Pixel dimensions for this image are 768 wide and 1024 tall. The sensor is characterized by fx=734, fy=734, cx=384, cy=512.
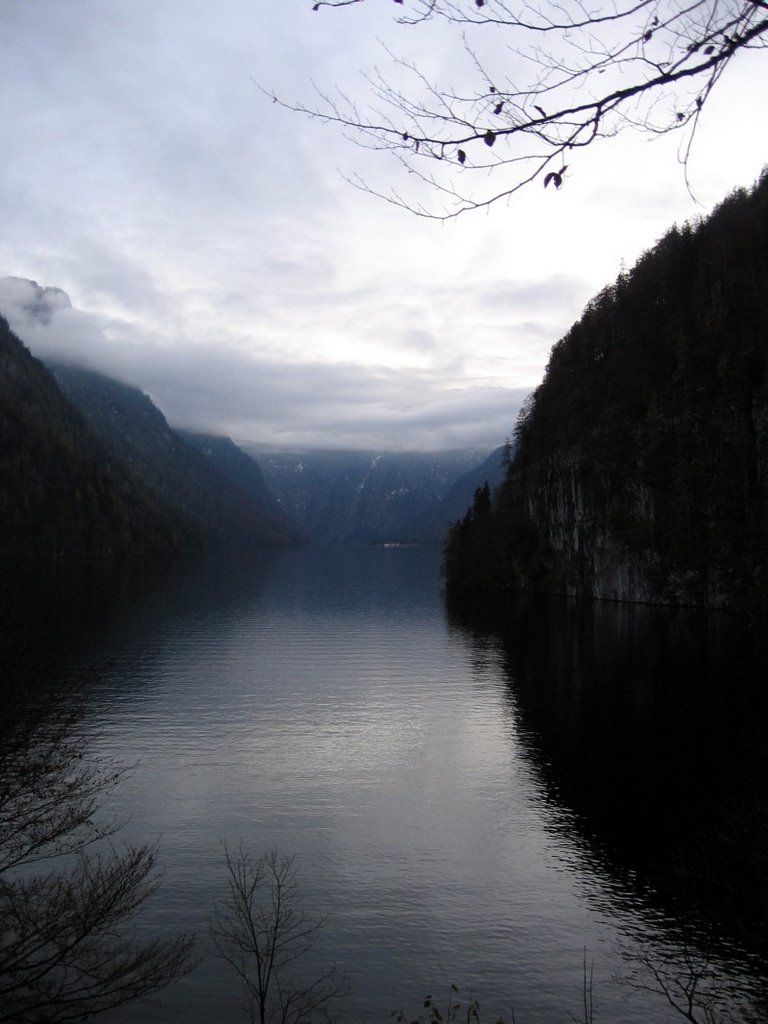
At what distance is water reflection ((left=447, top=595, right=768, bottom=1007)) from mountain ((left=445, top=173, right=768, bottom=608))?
764 inches

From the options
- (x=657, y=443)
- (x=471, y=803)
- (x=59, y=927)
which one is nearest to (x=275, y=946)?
(x=59, y=927)

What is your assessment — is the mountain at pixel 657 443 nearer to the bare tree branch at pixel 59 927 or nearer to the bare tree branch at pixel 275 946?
the bare tree branch at pixel 275 946

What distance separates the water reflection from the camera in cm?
2336

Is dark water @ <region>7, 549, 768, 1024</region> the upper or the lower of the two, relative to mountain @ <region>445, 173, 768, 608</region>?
lower

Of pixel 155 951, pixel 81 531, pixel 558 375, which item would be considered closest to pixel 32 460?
pixel 81 531

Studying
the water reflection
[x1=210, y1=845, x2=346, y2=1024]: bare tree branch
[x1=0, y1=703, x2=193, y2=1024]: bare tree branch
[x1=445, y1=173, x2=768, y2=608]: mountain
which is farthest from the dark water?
[x1=445, y1=173, x2=768, y2=608]: mountain

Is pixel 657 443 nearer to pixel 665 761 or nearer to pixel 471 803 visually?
pixel 665 761

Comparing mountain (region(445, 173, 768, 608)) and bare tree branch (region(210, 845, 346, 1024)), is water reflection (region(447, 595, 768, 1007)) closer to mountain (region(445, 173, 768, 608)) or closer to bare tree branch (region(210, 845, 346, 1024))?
bare tree branch (region(210, 845, 346, 1024))

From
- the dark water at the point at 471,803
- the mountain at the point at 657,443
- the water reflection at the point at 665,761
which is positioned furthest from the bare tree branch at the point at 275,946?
the mountain at the point at 657,443

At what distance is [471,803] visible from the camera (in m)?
33.0

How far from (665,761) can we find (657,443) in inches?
2814

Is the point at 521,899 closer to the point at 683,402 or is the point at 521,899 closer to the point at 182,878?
the point at 182,878

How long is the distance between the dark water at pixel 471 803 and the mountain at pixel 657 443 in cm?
2662

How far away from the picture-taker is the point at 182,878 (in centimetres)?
2477
